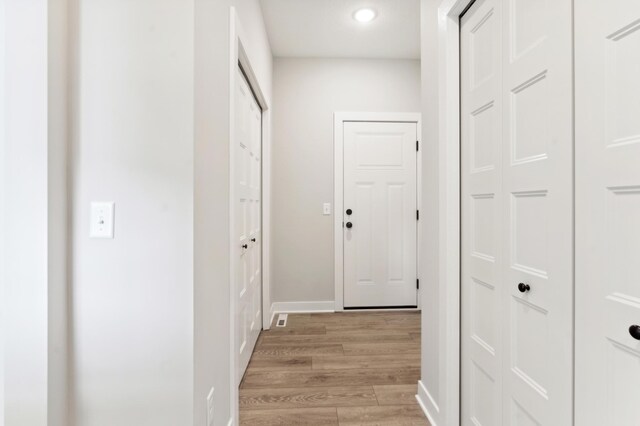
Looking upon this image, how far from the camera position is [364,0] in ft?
7.47

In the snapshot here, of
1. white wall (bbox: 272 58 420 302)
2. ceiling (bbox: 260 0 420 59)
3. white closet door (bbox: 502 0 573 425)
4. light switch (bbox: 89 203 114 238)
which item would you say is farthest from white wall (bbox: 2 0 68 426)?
white wall (bbox: 272 58 420 302)

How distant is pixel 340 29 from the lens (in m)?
2.65

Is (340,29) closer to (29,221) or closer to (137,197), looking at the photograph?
(137,197)

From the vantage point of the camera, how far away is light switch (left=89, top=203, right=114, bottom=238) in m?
0.98

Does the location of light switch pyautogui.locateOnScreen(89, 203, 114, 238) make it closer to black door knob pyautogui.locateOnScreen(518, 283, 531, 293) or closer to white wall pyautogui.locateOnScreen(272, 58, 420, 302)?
black door knob pyautogui.locateOnScreen(518, 283, 531, 293)

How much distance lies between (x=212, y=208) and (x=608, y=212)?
1.20 m

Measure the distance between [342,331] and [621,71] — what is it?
8.07ft

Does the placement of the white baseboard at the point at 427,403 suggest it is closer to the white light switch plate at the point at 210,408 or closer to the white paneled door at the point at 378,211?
the white light switch plate at the point at 210,408

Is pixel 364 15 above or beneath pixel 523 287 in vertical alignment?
above

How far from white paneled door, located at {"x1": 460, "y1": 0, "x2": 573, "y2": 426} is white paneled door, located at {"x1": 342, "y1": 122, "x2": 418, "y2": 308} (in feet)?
5.86

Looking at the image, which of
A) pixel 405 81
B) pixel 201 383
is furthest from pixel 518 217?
pixel 405 81

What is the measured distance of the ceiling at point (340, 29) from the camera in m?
2.35

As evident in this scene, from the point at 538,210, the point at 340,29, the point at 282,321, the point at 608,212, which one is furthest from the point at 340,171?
the point at 608,212

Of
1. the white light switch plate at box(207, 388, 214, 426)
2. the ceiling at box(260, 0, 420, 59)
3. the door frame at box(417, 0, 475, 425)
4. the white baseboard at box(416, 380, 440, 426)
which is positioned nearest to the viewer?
the white light switch plate at box(207, 388, 214, 426)
